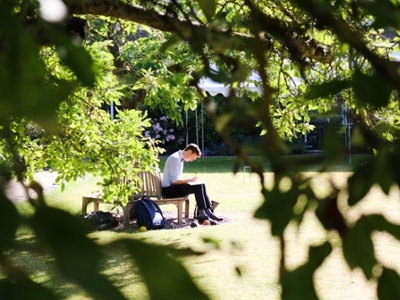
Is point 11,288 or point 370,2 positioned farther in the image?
point 370,2

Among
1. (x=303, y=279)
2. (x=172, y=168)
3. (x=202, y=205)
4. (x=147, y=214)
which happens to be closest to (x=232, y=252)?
(x=303, y=279)

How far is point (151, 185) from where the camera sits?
881 cm

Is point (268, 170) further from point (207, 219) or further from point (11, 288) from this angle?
point (207, 219)

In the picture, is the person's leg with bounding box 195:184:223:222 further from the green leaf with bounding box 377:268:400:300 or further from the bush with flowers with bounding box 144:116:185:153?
the green leaf with bounding box 377:268:400:300

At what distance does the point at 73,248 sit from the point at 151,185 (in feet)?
27.9

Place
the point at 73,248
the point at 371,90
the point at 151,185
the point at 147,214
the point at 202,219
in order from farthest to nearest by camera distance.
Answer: the point at 151,185 < the point at 202,219 < the point at 147,214 < the point at 371,90 < the point at 73,248

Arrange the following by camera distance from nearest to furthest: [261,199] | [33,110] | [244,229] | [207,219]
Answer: [33,110]
[261,199]
[244,229]
[207,219]

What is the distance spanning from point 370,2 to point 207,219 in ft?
26.2

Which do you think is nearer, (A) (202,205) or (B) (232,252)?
(B) (232,252)

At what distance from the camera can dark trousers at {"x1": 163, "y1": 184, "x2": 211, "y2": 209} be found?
8.60m

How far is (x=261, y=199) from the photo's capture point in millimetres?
515

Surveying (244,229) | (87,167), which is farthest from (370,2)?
(244,229)

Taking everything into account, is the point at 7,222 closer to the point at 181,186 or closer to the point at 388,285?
the point at 388,285

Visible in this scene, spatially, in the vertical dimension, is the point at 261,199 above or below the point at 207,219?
above
